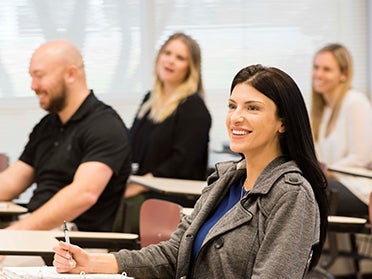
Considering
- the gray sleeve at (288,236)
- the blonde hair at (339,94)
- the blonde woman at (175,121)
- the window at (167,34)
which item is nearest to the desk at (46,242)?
the gray sleeve at (288,236)

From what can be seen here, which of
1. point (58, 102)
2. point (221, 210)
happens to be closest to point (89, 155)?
point (58, 102)

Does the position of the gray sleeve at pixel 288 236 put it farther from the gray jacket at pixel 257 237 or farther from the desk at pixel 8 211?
the desk at pixel 8 211

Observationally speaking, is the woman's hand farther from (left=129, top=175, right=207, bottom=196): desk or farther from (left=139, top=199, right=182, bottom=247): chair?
(left=129, top=175, right=207, bottom=196): desk

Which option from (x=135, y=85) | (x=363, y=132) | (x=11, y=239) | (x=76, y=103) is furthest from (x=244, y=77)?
(x=135, y=85)

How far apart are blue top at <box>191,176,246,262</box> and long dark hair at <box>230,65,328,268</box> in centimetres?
22

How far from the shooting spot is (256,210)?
104 inches

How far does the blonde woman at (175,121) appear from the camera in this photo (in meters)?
5.71

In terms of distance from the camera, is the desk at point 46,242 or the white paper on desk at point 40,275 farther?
the desk at point 46,242

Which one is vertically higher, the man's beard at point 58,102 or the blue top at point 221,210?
the man's beard at point 58,102

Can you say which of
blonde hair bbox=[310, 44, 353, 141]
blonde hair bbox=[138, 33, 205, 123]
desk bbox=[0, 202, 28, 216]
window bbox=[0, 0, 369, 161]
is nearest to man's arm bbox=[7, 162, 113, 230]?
desk bbox=[0, 202, 28, 216]

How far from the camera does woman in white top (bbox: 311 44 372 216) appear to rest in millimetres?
6211

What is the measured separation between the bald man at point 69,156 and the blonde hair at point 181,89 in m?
1.18

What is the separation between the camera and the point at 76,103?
15.2 ft

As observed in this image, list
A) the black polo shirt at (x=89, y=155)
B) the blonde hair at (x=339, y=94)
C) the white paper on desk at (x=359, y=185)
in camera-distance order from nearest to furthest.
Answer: the black polo shirt at (x=89, y=155)
the white paper on desk at (x=359, y=185)
the blonde hair at (x=339, y=94)
